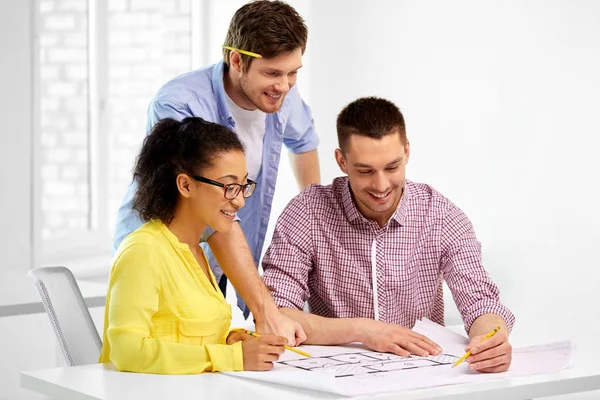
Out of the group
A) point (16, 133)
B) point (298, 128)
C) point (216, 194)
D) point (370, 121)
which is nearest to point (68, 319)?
point (216, 194)

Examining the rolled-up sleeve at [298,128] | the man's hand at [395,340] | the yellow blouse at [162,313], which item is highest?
the rolled-up sleeve at [298,128]

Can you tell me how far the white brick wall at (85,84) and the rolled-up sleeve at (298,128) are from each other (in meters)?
1.67

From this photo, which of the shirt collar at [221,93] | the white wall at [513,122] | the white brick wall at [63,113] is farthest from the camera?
the white brick wall at [63,113]

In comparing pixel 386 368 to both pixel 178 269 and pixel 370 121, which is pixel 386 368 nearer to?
pixel 178 269

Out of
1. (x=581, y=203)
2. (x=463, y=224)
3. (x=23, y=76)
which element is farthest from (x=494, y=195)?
(x=23, y=76)

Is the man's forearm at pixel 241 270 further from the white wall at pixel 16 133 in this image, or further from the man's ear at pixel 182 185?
the white wall at pixel 16 133

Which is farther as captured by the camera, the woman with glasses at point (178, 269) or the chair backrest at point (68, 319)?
the chair backrest at point (68, 319)

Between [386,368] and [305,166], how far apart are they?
1274 mm

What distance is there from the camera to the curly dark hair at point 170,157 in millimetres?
1864

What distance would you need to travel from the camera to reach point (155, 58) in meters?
4.70

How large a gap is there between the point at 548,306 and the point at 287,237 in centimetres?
173

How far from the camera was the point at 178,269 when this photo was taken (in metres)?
1.80

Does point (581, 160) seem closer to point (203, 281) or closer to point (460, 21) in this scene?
point (460, 21)

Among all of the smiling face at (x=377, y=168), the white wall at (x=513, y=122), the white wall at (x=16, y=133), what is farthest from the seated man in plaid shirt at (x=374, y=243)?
the white wall at (x=16, y=133)
